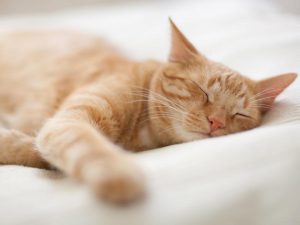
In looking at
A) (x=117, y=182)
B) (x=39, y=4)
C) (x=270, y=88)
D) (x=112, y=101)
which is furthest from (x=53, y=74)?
(x=39, y=4)

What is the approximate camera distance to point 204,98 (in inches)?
57.0

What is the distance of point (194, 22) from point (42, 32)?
936 mm

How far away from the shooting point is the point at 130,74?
1.70 metres

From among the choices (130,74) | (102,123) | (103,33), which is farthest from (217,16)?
(102,123)

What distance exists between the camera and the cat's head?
1394 mm

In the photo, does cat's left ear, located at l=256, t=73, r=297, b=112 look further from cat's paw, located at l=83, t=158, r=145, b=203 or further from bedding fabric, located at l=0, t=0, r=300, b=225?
cat's paw, located at l=83, t=158, r=145, b=203

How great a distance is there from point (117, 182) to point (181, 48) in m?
0.95

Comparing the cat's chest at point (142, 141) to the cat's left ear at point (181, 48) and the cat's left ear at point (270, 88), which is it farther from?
the cat's left ear at point (270, 88)

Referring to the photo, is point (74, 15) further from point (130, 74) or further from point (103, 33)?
point (130, 74)

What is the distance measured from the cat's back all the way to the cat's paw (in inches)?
38.0

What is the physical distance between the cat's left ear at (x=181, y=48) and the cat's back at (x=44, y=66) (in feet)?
1.18

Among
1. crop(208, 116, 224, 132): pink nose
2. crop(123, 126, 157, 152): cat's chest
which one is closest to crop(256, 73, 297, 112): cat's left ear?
crop(208, 116, 224, 132): pink nose

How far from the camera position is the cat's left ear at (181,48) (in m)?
1.57

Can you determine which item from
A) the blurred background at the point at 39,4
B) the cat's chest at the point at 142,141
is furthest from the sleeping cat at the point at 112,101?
the blurred background at the point at 39,4
